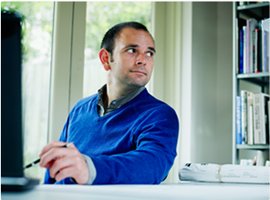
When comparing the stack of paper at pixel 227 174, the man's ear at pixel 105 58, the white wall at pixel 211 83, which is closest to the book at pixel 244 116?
the white wall at pixel 211 83

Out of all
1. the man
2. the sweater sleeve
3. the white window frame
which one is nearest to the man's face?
the man

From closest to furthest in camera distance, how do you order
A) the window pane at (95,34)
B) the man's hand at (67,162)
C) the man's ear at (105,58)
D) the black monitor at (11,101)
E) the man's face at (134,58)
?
1. the black monitor at (11,101)
2. the man's hand at (67,162)
3. the man's face at (134,58)
4. the man's ear at (105,58)
5. the window pane at (95,34)

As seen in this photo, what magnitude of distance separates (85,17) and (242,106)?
2.95ft

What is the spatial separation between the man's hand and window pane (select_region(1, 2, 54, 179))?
1.42 m

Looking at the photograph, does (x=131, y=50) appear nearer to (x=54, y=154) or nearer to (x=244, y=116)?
(x=54, y=154)

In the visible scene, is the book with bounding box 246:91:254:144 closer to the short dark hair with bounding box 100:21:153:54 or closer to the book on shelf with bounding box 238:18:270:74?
the book on shelf with bounding box 238:18:270:74

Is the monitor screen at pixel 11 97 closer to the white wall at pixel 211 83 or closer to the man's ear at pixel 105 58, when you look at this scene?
the man's ear at pixel 105 58

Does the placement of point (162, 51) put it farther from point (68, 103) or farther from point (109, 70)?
point (109, 70)

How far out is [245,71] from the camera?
2.40m

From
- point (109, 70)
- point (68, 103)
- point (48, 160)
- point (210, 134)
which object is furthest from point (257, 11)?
point (48, 160)

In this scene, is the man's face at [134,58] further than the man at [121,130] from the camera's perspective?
Yes

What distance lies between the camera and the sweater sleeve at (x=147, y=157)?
2.35ft

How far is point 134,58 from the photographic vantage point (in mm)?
1359

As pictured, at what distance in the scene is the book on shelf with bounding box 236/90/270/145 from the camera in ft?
7.67
